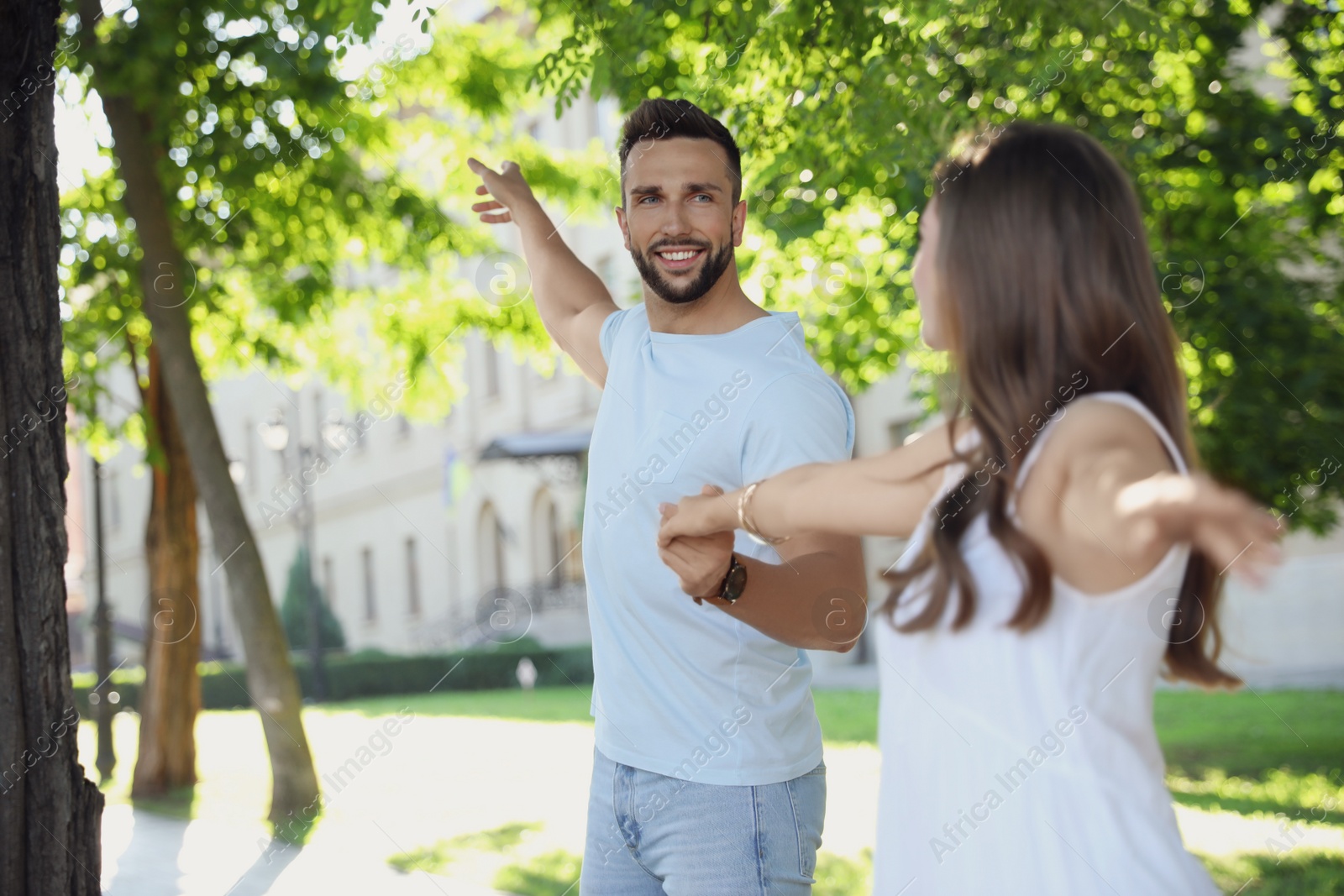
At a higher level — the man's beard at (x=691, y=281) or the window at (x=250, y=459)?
the man's beard at (x=691, y=281)

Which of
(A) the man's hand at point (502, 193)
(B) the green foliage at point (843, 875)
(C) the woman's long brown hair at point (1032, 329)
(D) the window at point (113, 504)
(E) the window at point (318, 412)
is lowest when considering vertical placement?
(D) the window at point (113, 504)

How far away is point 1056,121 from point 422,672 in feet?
77.9

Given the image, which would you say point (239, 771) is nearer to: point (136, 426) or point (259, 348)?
point (136, 426)

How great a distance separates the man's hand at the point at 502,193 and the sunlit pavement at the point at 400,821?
14.3ft

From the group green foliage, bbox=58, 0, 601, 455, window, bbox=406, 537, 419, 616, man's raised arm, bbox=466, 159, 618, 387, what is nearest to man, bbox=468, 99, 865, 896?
man's raised arm, bbox=466, 159, 618, 387

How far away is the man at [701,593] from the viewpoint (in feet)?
7.48

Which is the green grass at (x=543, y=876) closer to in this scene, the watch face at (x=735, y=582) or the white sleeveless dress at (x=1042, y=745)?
the watch face at (x=735, y=582)

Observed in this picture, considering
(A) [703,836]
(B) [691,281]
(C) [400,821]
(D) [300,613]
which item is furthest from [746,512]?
(D) [300,613]

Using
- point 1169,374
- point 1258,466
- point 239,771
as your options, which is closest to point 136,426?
point 239,771

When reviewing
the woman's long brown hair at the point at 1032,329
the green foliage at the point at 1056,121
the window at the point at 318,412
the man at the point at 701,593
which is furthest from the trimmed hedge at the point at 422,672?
the woman's long brown hair at the point at 1032,329

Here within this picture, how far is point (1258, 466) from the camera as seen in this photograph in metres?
7.94

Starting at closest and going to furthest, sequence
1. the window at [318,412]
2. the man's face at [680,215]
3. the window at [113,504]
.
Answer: the man's face at [680,215], the window at [318,412], the window at [113,504]

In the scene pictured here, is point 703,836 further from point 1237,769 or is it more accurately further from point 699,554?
point 1237,769

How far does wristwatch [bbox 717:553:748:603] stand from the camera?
6.69ft
